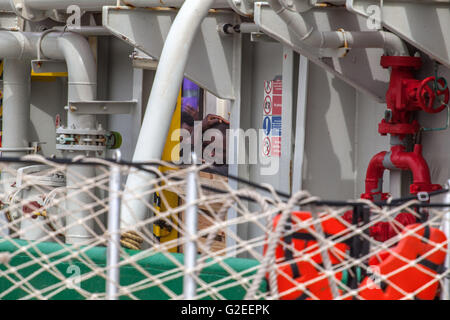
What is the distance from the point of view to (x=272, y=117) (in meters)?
6.93

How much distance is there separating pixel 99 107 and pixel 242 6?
1946 millimetres

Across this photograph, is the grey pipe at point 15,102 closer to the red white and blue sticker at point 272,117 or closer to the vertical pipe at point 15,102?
the vertical pipe at point 15,102

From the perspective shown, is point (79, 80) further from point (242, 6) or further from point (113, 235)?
point (113, 235)

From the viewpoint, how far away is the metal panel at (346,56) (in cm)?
558

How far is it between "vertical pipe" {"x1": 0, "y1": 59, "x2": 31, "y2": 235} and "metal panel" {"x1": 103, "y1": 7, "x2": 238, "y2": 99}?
1882 mm

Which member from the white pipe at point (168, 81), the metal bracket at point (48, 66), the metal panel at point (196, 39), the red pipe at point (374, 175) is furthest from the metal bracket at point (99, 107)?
the red pipe at point (374, 175)

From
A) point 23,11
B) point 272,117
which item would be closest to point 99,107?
point 23,11

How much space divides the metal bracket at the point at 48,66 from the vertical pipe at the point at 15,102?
453mm

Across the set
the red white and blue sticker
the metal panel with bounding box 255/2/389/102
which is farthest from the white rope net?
the red white and blue sticker

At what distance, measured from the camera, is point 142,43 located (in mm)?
6574

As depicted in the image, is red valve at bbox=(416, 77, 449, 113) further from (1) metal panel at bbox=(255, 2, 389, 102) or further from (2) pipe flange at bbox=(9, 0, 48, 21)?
(2) pipe flange at bbox=(9, 0, 48, 21)

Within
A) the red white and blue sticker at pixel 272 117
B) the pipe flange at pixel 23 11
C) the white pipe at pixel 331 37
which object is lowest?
the red white and blue sticker at pixel 272 117

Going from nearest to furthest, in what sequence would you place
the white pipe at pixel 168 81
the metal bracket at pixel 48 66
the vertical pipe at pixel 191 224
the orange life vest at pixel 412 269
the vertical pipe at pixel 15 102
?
the vertical pipe at pixel 191 224, the orange life vest at pixel 412 269, the white pipe at pixel 168 81, the metal bracket at pixel 48 66, the vertical pipe at pixel 15 102
